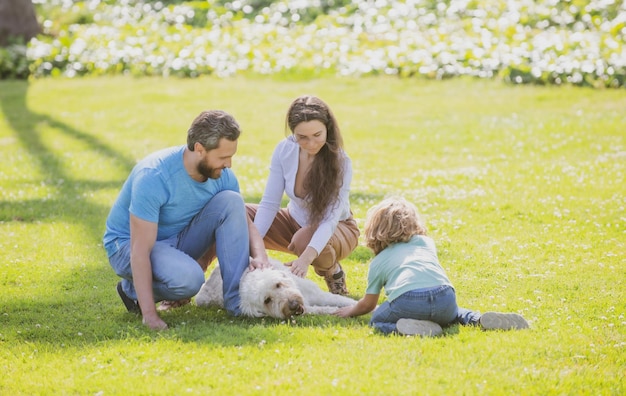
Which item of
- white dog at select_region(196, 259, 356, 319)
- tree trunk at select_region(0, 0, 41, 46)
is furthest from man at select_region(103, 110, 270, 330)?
tree trunk at select_region(0, 0, 41, 46)

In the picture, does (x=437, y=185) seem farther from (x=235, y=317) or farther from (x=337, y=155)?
(x=235, y=317)

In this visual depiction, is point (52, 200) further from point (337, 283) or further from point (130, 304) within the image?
point (337, 283)

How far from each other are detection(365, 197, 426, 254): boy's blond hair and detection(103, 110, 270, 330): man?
A: 75cm

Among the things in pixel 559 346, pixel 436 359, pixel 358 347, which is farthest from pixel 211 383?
pixel 559 346

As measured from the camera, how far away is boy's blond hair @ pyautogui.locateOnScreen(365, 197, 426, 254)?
4926mm

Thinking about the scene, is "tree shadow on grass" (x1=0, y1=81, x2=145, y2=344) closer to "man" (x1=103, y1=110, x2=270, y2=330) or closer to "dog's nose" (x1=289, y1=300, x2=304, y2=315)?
"man" (x1=103, y1=110, x2=270, y2=330)

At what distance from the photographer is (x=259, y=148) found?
36.9 feet

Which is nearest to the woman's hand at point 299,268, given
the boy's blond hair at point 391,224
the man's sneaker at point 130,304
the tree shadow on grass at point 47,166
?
the boy's blond hair at point 391,224

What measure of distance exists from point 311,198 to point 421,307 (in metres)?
1.30

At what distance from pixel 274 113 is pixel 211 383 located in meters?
9.43

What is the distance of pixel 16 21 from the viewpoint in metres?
17.5

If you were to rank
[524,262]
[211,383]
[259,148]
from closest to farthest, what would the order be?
[211,383], [524,262], [259,148]

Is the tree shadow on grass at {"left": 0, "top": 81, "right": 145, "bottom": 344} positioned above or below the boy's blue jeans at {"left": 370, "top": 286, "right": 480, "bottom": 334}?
below

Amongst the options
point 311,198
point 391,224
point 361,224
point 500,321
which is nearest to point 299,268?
point 311,198
